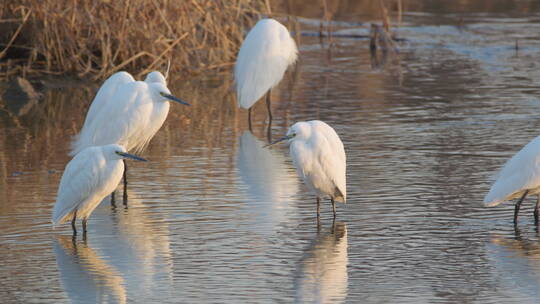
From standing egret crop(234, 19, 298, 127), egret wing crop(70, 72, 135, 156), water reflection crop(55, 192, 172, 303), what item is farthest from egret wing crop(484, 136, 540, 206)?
standing egret crop(234, 19, 298, 127)

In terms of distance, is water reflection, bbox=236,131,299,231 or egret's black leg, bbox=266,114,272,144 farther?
egret's black leg, bbox=266,114,272,144

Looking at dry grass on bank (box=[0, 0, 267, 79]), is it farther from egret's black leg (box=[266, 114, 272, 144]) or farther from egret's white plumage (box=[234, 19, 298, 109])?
egret's black leg (box=[266, 114, 272, 144])

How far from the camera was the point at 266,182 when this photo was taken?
8.84m

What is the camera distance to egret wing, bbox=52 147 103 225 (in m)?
7.04

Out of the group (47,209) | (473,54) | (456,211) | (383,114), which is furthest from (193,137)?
(473,54)

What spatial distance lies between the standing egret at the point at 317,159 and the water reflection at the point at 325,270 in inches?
11.1

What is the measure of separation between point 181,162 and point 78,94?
15.2 ft

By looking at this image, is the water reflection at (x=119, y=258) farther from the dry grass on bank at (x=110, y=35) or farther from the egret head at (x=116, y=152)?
the dry grass on bank at (x=110, y=35)

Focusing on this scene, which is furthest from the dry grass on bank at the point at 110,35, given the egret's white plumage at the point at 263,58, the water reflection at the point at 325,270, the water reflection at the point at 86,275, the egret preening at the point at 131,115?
the water reflection at the point at 325,270

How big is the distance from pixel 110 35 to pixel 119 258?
7854mm

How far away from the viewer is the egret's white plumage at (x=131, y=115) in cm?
855

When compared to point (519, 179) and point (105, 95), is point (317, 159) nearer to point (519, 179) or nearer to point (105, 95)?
point (519, 179)

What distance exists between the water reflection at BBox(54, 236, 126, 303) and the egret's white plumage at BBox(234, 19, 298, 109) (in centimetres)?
498

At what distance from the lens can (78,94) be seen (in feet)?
45.9
